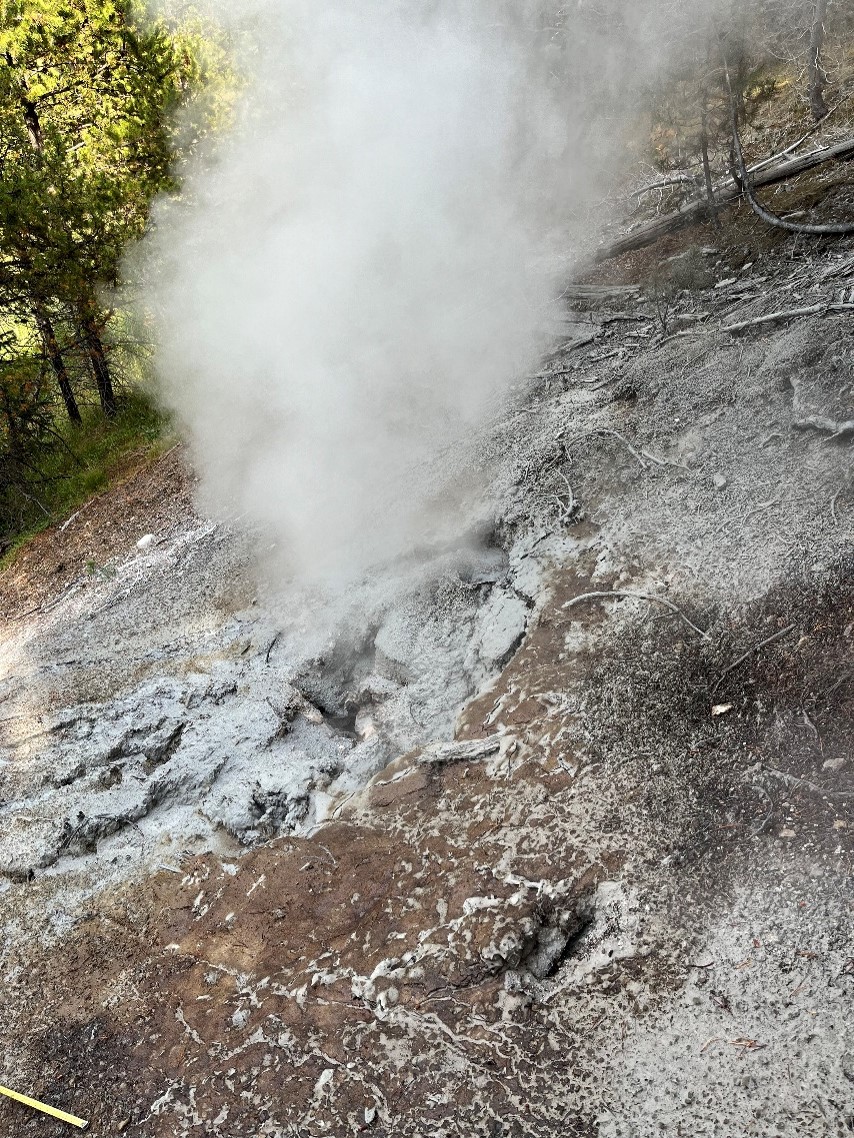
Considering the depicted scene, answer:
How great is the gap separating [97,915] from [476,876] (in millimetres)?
1587

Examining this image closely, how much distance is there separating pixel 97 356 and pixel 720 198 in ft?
23.5

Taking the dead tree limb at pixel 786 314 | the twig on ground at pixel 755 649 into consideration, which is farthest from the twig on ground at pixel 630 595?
the dead tree limb at pixel 786 314

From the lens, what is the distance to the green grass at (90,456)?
315 inches

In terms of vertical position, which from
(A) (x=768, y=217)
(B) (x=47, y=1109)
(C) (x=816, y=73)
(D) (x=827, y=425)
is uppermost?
(C) (x=816, y=73)

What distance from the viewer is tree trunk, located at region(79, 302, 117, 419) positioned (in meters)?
9.03

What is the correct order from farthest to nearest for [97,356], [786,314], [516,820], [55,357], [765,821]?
[97,356] < [55,357] < [786,314] < [516,820] < [765,821]

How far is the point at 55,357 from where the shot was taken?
8969 millimetres

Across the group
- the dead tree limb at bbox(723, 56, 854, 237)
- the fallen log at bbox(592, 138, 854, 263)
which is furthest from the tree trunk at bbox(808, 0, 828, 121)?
the dead tree limb at bbox(723, 56, 854, 237)

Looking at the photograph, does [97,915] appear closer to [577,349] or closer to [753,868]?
[753,868]

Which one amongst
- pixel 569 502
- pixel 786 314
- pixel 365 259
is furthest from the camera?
pixel 365 259

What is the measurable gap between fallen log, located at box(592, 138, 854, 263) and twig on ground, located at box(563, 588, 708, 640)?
405 cm

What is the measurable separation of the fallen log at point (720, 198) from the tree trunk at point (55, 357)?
5.79 meters

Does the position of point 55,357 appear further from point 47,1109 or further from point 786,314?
point 47,1109

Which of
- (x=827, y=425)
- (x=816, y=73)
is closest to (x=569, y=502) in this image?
(x=827, y=425)
